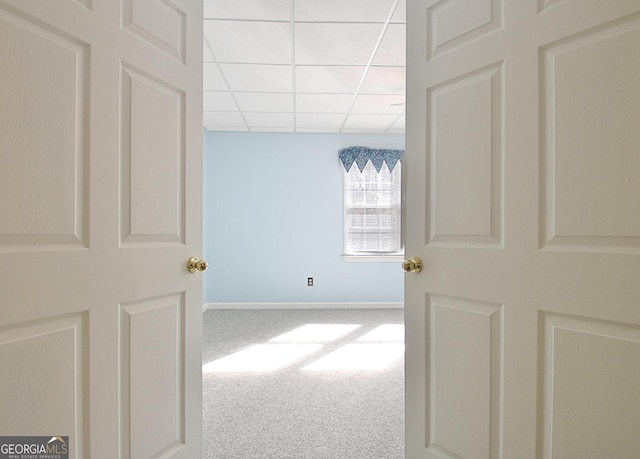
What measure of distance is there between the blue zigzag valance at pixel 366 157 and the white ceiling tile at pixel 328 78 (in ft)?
5.25

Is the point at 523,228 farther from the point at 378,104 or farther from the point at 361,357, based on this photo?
the point at 378,104

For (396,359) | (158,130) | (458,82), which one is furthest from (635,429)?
(396,359)

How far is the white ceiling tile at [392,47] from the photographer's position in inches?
104

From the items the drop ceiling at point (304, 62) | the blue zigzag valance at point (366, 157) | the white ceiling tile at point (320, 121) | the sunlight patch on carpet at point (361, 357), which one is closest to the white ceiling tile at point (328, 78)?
the drop ceiling at point (304, 62)

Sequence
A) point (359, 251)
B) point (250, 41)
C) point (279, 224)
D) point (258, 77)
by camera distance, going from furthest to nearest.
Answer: point (359, 251)
point (279, 224)
point (258, 77)
point (250, 41)

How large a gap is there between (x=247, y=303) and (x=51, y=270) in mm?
4417

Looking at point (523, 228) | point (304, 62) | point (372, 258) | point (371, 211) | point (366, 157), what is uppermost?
point (304, 62)

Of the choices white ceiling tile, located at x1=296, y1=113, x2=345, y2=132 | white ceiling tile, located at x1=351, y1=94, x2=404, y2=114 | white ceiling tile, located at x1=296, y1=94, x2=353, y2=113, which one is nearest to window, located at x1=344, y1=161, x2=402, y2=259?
white ceiling tile, located at x1=296, y1=113, x2=345, y2=132

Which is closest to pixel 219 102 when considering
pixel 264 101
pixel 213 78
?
pixel 264 101

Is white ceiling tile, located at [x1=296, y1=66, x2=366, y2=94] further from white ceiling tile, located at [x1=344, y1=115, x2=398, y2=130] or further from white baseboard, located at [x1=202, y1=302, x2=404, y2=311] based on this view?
white baseboard, located at [x1=202, y1=302, x2=404, y2=311]

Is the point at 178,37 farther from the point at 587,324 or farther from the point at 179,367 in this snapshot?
the point at 587,324

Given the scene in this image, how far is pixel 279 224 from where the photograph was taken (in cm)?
537

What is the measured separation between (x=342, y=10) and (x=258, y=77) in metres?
1.24

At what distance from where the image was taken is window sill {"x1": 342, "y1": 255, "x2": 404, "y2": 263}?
5.41m
